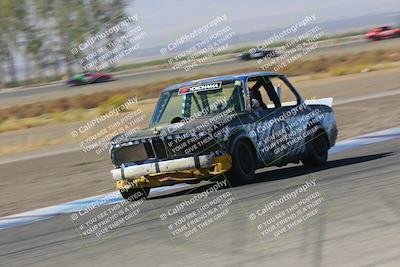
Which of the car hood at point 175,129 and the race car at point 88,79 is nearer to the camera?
the car hood at point 175,129

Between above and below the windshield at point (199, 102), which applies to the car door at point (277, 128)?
below

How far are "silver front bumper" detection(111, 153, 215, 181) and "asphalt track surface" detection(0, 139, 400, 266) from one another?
0.41 metres

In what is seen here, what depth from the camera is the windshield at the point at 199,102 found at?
11.1 m

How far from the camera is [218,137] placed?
10305 millimetres

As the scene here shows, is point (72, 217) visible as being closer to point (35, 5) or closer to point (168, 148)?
point (168, 148)

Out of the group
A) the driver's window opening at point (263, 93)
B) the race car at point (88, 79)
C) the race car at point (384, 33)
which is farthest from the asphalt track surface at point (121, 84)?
the driver's window opening at point (263, 93)

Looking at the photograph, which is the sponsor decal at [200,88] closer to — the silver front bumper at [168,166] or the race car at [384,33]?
the silver front bumper at [168,166]

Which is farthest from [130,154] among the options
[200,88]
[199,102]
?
[200,88]

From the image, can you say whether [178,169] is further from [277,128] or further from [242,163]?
[277,128]

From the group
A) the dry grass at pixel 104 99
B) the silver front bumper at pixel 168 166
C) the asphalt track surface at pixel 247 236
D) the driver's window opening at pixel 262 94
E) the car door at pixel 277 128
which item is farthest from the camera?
→ the dry grass at pixel 104 99

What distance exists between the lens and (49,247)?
26.1 feet

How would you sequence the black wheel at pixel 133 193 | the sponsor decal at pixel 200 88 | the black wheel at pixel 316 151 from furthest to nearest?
the black wheel at pixel 316 151 < the sponsor decal at pixel 200 88 < the black wheel at pixel 133 193

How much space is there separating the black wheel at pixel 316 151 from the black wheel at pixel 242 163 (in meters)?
1.47

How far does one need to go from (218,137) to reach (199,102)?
1.15 meters
